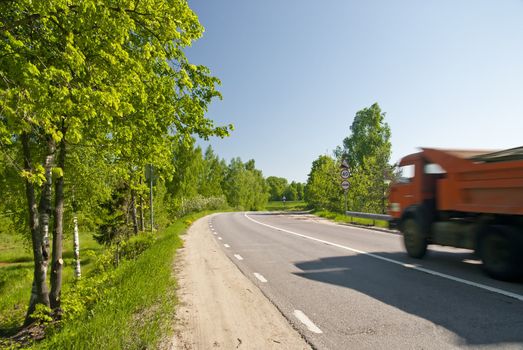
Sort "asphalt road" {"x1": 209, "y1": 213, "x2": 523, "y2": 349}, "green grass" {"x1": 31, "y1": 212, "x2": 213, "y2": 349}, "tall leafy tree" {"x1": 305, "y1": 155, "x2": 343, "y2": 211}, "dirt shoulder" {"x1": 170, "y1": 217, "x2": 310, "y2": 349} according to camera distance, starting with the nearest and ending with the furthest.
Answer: "green grass" {"x1": 31, "y1": 212, "x2": 213, "y2": 349} → "asphalt road" {"x1": 209, "y1": 213, "x2": 523, "y2": 349} → "dirt shoulder" {"x1": 170, "y1": 217, "x2": 310, "y2": 349} → "tall leafy tree" {"x1": 305, "y1": 155, "x2": 343, "y2": 211}

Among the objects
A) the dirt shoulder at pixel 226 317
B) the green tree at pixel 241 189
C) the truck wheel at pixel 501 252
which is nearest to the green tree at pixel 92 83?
the dirt shoulder at pixel 226 317

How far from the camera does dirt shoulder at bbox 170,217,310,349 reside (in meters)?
4.08

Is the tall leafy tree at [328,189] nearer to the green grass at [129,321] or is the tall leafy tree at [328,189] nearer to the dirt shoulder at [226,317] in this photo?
the dirt shoulder at [226,317]

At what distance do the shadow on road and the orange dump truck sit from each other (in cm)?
93

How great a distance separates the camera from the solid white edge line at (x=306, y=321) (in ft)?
14.3

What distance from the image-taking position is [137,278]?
7.32 m

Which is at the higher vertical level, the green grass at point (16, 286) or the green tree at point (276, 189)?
the green tree at point (276, 189)

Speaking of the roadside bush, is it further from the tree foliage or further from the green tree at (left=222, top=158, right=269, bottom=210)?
the tree foliage

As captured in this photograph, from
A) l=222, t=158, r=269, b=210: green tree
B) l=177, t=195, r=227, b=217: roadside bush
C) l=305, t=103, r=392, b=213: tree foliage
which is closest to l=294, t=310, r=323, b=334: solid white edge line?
l=305, t=103, r=392, b=213: tree foliage

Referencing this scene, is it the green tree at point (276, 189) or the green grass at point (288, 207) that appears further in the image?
the green tree at point (276, 189)

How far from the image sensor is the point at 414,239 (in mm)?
8945

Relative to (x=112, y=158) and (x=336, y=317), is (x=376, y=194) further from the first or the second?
(x=336, y=317)

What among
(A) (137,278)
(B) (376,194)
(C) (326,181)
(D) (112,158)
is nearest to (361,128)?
(C) (326,181)

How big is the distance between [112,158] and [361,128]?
48.4m
